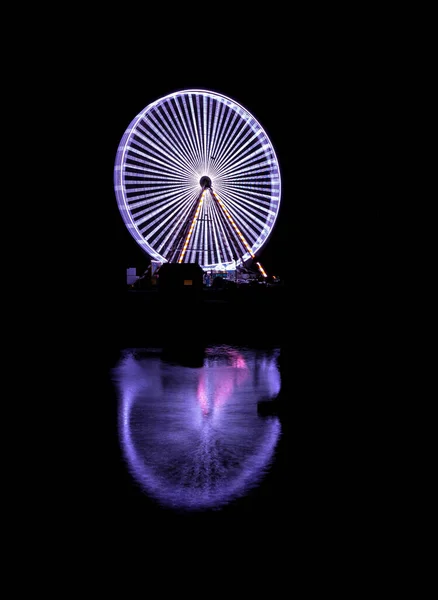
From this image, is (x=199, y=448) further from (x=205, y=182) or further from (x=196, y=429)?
(x=205, y=182)

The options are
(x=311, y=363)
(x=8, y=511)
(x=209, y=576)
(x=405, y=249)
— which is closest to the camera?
(x=209, y=576)

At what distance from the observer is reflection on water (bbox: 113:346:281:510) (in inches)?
147

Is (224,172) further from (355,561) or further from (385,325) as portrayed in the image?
(355,561)

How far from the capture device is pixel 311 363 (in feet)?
28.9

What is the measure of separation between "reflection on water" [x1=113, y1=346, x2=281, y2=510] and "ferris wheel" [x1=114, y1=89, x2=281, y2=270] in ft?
67.0

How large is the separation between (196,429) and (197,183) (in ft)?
88.8

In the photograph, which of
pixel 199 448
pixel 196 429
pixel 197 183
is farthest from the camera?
pixel 197 183

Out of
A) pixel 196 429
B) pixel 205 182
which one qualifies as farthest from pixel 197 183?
pixel 196 429

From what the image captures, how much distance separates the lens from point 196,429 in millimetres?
5102

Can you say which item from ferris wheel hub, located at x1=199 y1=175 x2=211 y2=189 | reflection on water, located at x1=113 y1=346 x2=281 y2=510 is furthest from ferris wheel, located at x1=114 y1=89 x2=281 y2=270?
reflection on water, located at x1=113 y1=346 x2=281 y2=510

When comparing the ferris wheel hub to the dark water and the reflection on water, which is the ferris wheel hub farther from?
the dark water

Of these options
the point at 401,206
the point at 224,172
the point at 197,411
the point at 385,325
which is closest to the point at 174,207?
the point at 224,172

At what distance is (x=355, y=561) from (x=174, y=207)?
2834cm

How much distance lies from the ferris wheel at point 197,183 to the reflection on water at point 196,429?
67.0 ft
